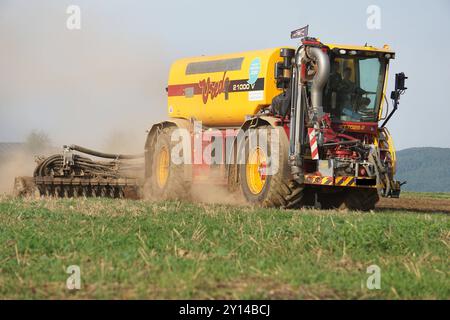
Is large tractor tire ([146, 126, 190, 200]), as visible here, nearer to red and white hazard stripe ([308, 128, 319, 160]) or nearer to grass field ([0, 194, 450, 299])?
red and white hazard stripe ([308, 128, 319, 160])

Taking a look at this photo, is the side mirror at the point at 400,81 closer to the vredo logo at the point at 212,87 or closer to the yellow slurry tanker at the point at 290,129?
the yellow slurry tanker at the point at 290,129

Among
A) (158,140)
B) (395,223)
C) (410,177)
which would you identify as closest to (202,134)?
(158,140)

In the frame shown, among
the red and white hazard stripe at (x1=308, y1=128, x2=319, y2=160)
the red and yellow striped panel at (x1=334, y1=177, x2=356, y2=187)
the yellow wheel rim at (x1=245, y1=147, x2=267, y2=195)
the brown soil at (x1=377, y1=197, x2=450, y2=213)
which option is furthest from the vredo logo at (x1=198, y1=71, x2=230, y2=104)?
the brown soil at (x1=377, y1=197, x2=450, y2=213)

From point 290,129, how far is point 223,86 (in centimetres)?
260

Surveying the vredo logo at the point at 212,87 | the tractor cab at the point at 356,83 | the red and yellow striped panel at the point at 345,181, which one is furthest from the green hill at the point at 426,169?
the red and yellow striped panel at the point at 345,181

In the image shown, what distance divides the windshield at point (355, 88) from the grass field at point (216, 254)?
3.90 metres

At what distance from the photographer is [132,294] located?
7.16m

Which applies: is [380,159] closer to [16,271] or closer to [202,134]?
[202,134]

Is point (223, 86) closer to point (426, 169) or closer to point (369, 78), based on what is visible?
point (369, 78)

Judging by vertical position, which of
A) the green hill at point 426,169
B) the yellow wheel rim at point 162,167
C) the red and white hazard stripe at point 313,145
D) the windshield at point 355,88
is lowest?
the green hill at point 426,169

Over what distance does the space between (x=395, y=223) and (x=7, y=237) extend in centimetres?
501

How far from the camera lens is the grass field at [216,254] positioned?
737cm

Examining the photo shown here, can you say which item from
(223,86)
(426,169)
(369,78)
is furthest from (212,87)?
(426,169)

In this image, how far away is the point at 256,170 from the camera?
54.0 feet
